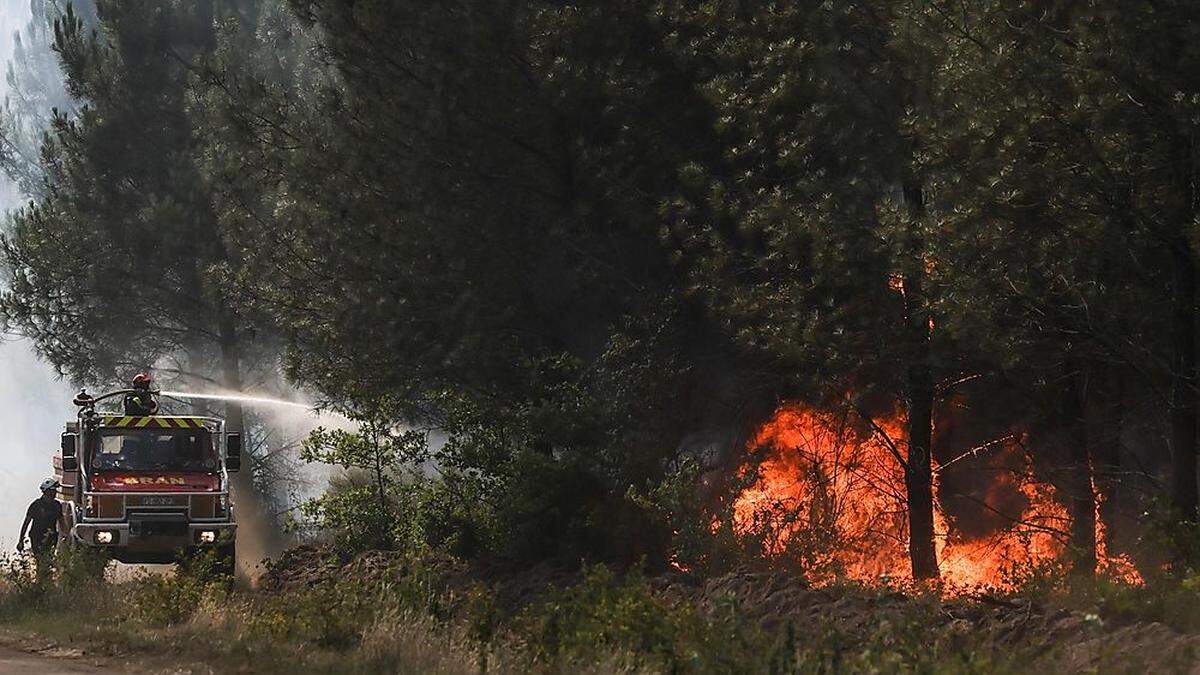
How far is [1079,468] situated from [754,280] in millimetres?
4545

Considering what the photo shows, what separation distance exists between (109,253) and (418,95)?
60.0ft

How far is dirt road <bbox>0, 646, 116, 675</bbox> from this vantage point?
13.0m

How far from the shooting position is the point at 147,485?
68.0 feet

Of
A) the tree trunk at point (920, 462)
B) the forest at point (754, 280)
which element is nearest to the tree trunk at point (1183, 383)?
the forest at point (754, 280)

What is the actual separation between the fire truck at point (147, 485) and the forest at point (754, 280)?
1.78 meters

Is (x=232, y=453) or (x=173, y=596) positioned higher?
(x=232, y=453)

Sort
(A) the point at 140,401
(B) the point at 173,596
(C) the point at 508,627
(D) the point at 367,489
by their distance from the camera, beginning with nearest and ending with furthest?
(C) the point at 508,627 → (B) the point at 173,596 → (A) the point at 140,401 → (D) the point at 367,489

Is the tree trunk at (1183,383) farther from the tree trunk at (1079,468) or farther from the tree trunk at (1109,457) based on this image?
the tree trunk at (1079,468)

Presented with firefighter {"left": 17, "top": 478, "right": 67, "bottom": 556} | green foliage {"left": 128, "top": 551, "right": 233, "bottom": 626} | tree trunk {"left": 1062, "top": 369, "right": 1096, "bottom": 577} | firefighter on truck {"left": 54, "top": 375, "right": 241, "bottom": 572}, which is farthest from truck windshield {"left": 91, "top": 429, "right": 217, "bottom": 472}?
tree trunk {"left": 1062, "top": 369, "right": 1096, "bottom": 577}

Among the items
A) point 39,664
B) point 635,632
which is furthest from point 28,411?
point 635,632

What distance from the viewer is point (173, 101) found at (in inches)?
1473

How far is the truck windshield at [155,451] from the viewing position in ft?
68.6

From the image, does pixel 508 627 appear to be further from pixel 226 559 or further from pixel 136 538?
pixel 136 538

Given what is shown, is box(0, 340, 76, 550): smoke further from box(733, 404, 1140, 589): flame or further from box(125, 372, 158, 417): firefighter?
box(733, 404, 1140, 589): flame
